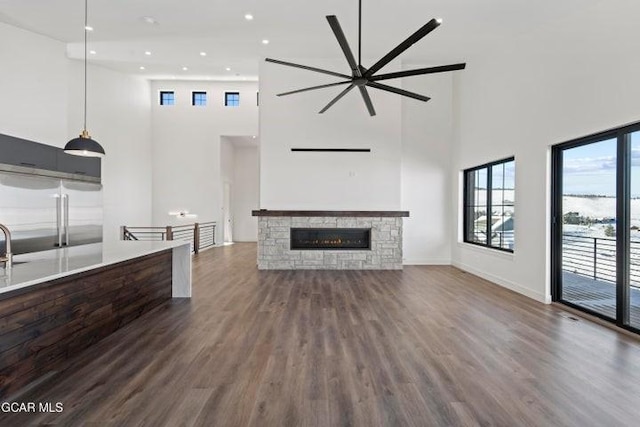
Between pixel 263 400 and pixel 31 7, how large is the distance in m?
6.57

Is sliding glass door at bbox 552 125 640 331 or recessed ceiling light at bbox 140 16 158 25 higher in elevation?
recessed ceiling light at bbox 140 16 158 25

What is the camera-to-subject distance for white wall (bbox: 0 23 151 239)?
5.39 m

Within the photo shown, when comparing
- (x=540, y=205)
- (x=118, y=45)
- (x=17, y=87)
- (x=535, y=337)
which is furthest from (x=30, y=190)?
(x=540, y=205)

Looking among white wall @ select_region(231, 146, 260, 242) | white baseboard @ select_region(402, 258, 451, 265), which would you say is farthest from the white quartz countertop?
white wall @ select_region(231, 146, 260, 242)

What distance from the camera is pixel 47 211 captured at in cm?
530

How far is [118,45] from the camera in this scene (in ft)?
21.2

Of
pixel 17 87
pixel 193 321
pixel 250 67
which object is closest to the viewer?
pixel 193 321

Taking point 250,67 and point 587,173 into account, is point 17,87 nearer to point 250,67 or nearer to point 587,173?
point 250,67

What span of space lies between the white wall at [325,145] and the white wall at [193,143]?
459 cm

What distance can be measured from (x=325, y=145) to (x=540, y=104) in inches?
149

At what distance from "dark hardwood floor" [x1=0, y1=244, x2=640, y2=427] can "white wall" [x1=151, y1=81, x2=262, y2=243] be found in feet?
24.9

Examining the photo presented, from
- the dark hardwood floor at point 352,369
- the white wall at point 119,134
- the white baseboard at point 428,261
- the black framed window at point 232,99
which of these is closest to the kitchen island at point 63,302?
the dark hardwood floor at point 352,369

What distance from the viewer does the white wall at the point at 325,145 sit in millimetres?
6867

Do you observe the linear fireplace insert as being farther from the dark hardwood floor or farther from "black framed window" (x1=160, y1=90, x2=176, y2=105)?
"black framed window" (x1=160, y1=90, x2=176, y2=105)
